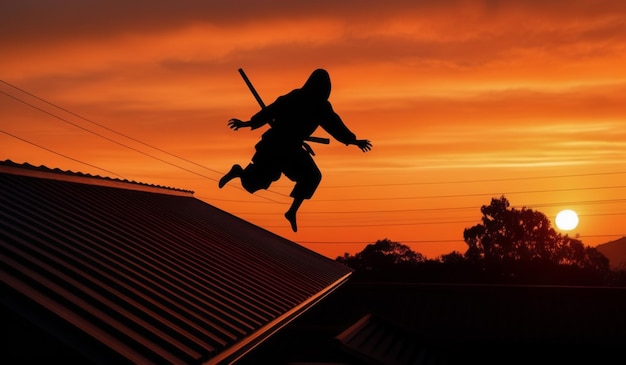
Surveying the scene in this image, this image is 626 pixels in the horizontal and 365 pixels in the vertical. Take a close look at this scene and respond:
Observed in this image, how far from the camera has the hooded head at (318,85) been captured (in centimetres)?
800

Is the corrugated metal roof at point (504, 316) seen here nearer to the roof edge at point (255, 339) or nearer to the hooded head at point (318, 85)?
the roof edge at point (255, 339)

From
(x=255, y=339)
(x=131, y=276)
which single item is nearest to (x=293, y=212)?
(x=255, y=339)

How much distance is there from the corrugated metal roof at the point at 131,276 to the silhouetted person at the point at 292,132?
1912 mm

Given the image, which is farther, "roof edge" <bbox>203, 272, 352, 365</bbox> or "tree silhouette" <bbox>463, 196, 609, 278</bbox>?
"tree silhouette" <bbox>463, 196, 609, 278</bbox>

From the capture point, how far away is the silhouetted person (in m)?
8.05

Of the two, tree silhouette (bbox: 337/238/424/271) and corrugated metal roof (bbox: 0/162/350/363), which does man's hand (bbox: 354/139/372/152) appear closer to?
corrugated metal roof (bbox: 0/162/350/363)

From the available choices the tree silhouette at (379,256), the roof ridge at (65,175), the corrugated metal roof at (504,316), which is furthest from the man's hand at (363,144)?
the tree silhouette at (379,256)

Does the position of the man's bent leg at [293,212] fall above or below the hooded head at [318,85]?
below

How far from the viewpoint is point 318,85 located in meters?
8.00

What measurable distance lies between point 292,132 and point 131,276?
319 cm

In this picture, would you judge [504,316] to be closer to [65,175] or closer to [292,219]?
[65,175]

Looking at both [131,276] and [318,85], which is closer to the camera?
[318,85]

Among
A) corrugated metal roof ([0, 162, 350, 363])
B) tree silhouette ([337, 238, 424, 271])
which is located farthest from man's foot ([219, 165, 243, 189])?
tree silhouette ([337, 238, 424, 271])

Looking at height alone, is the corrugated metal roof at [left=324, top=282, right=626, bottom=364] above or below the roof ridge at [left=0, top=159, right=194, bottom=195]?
above
